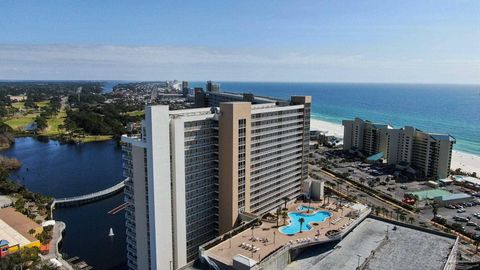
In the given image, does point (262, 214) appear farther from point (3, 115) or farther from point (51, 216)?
point (3, 115)

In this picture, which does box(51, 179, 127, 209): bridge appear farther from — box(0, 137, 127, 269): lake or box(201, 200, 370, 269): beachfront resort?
box(201, 200, 370, 269): beachfront resort

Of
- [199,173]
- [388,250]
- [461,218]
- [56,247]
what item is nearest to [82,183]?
[56,247]

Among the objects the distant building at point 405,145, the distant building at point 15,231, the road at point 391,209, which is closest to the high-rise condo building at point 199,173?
the distant building at point 15,231

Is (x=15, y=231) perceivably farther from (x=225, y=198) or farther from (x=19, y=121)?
(x=19, y=121)

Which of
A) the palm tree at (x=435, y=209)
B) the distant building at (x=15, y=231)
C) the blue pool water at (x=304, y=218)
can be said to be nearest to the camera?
the blue pool water at (x=304, y=218)

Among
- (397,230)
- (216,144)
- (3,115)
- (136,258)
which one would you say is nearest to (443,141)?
(397,230)

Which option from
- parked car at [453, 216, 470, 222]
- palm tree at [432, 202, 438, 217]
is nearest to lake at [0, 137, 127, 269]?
palm tree at [432, 202, 438, 217]

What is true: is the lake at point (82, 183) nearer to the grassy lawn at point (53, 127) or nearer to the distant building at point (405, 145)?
the grassy lawn at point (53, 127)
